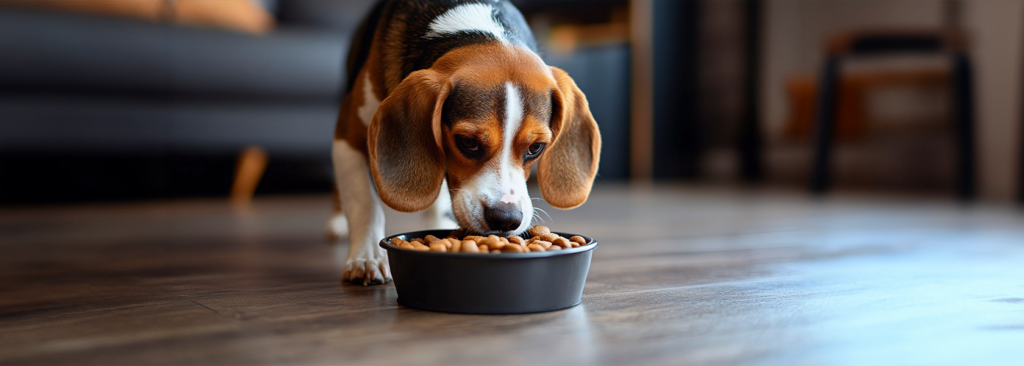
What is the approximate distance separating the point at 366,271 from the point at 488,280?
1.32ft

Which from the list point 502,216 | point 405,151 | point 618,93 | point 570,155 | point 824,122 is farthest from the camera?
point 618,93

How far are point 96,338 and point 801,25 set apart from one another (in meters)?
5.81

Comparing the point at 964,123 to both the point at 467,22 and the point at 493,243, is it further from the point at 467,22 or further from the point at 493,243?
the point at 493,243

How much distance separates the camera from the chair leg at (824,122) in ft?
13.4

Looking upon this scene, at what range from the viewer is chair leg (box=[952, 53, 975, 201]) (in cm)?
386

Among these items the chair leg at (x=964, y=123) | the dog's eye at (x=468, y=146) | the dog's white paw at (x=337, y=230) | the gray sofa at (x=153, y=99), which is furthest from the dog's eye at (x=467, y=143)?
the chair leg at (x=964, y=123)

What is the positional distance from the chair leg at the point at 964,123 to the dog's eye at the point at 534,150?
3310 mm

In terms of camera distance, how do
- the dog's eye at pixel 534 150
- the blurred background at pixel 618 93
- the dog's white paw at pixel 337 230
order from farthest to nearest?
the blurred background at pixel 618 93
the dog's white paw at pixel 337 230
the dog's eye at pixel 534 150

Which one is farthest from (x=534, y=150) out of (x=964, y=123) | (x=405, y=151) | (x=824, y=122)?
(x=964, y=123)

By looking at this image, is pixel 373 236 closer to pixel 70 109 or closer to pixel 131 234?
pixel 131 234

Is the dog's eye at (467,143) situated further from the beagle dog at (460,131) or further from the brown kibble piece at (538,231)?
the brown kibble piece at (538,231)

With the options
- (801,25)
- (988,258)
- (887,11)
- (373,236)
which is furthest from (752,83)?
(373,236)

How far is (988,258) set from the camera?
1885mm

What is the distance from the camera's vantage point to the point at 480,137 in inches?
51.7
